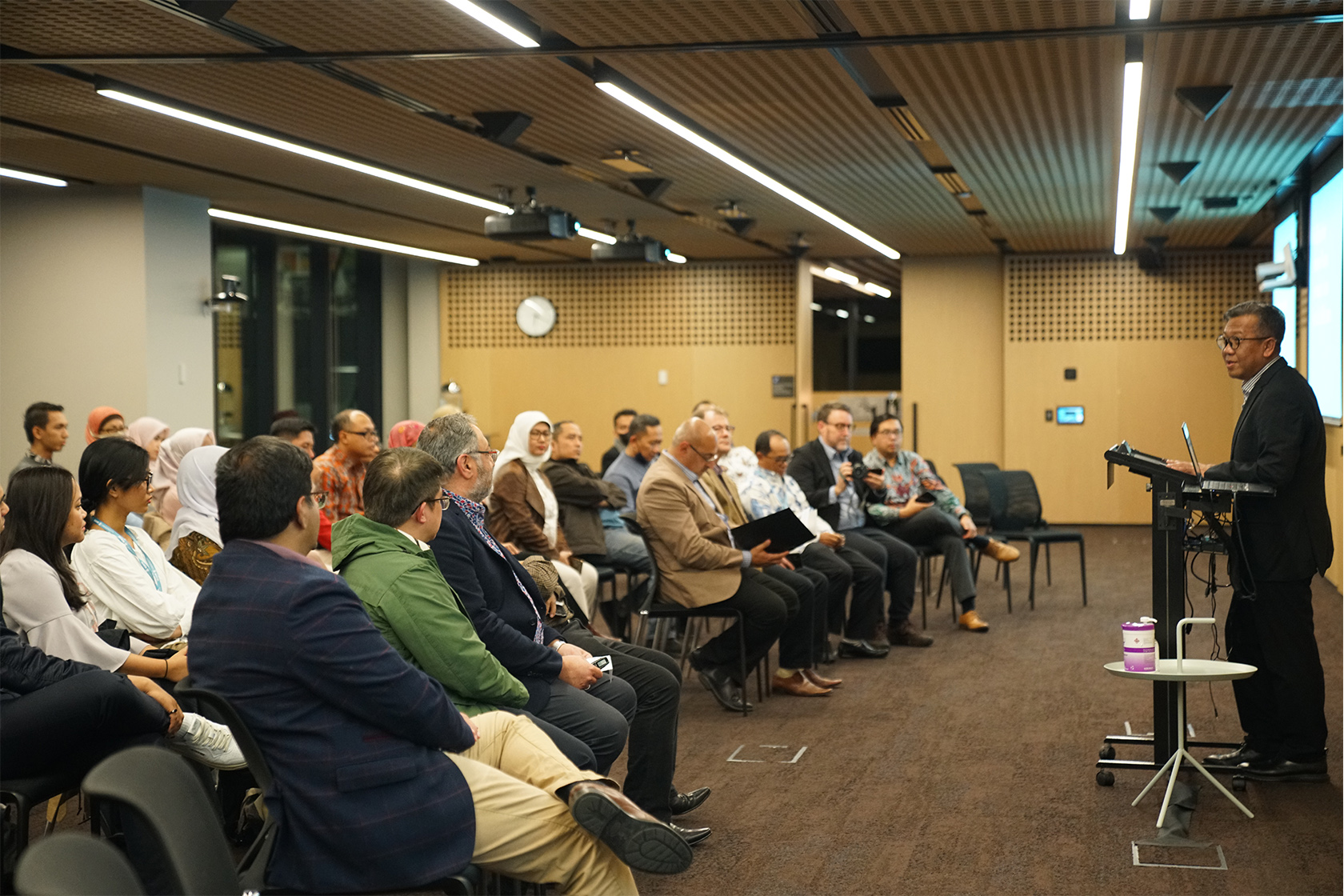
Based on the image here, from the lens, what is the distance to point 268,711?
244 centimetres

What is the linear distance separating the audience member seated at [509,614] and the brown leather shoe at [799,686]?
2389 mm

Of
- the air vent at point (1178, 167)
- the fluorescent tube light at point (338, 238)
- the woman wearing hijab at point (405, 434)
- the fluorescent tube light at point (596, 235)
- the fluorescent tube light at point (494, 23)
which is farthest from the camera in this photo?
the fluorescent tube light at point (596, 235)

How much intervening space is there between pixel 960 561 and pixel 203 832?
21.2ft

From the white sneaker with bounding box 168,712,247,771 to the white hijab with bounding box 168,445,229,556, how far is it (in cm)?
114

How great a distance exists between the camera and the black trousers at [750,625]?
5.66 m

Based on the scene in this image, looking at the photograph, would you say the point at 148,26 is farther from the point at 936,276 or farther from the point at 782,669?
the point at 936,276

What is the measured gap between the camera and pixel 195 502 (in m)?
4.52

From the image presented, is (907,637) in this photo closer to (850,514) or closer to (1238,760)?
(850,514)

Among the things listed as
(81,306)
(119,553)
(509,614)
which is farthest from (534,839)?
(81,306)

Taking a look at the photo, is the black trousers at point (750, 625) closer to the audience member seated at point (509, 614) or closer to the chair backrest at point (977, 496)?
the audience member seated at point (509, 614)

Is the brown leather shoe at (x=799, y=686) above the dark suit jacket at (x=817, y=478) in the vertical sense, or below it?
below

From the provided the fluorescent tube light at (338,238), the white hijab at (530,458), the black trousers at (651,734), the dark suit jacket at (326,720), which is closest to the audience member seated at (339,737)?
the dark suit jacket at (326,720)

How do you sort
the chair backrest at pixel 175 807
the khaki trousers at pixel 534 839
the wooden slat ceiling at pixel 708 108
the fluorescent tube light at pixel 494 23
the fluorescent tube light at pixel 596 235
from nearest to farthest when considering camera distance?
1. the chair backrest at pixel 175 807
2. the khaki trousers at pixel 534 839
3. the fluorescent tube light at pixel 494 23
4. the wooden slat ceiling at pixel 708 108
5. the fluorescent tube light at pixel 596 235

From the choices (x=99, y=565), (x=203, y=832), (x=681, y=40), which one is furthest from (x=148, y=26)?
(x=203, y=832)
